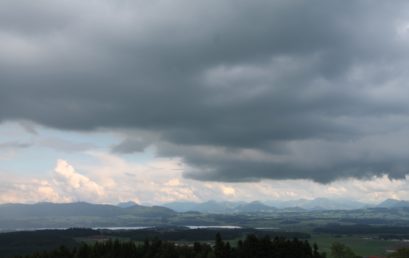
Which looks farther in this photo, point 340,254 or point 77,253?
point 340,254

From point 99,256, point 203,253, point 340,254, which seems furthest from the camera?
point 340,254

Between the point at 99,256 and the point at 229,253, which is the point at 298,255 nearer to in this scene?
the point at 229,253

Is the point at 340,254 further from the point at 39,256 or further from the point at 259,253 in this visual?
the point at 39,256

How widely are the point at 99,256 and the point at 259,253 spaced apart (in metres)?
50.4

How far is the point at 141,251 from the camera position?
150875 mm

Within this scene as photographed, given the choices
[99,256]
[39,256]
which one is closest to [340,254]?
[99,256]

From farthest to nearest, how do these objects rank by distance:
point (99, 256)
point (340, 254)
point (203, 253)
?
point (340, 254) → point (99, 256) → point (203, 253)

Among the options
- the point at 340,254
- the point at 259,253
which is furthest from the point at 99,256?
the point at 340,254

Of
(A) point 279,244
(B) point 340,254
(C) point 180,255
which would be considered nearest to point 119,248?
(C) point 180,255

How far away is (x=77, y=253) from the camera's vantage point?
149 m

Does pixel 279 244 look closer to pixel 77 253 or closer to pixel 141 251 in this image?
pixel 141 251

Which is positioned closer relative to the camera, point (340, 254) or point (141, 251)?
point (141, 251)

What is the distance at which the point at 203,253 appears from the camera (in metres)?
134

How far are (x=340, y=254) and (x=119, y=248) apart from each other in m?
84.0
